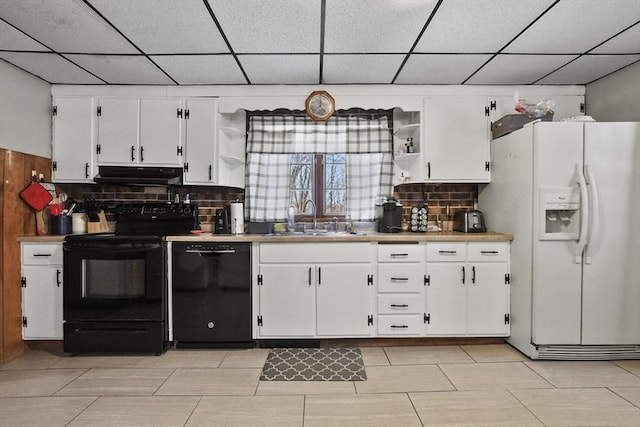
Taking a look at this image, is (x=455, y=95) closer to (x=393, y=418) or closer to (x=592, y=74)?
(x=592, y=74)

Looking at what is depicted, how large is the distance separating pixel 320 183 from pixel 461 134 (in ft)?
4.70

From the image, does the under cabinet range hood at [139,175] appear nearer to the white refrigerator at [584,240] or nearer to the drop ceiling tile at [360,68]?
the drop ceiling tile at [360,68]

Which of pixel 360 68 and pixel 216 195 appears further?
pixel 216 195

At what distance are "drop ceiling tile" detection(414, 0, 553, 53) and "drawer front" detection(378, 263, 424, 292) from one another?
172 cm

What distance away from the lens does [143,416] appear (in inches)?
81.8

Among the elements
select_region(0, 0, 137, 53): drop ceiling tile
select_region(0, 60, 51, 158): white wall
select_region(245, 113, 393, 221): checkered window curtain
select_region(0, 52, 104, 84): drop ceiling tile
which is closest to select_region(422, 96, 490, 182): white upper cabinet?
select_region(245, 113, 393, 221): checkered window curtain

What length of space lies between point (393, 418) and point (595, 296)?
1.87 metres

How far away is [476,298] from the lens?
3082 millimetres

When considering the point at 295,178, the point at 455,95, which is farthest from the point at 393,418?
the point at 455,95

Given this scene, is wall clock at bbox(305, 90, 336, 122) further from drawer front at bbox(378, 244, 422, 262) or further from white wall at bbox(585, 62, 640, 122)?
white wall at bbox(585, 62, 640, 122)

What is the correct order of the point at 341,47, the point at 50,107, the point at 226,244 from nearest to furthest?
the point at 341,47, the point at 226,244, the point at 50,107

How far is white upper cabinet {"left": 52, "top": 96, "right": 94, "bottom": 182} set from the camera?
334 centimetres

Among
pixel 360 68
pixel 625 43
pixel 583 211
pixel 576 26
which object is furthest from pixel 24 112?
pixel 625 43

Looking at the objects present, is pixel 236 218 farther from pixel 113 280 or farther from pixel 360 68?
pixel 360 68
